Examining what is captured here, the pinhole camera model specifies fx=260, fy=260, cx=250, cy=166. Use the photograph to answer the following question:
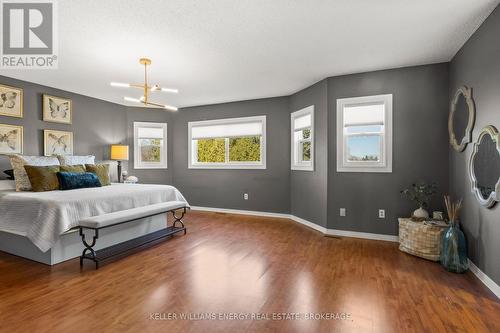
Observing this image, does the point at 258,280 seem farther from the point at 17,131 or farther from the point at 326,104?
the point at 17,131

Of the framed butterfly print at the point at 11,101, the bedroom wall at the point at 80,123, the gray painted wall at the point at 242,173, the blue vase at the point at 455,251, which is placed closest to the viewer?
the blue vase at the point at 455,251

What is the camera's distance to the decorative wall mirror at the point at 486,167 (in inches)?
90.7

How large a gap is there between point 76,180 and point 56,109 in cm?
189

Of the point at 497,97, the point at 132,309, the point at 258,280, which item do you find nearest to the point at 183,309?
the point at 132,309

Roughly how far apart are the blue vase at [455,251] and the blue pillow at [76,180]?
472 cm

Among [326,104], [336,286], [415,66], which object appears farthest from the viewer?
[326,104]

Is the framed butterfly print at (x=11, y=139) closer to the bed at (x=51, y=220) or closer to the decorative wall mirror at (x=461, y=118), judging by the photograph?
the bed at (x=51, y=220)

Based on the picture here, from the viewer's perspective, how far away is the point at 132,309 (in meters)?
2.05

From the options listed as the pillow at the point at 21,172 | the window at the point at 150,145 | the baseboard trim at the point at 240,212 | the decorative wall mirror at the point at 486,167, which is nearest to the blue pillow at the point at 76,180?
the pillow at the point at 21,172

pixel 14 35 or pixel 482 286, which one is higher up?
pixel 14 35

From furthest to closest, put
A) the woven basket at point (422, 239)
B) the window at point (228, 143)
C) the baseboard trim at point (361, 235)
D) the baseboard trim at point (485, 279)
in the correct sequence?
the window at point (228, 143), the baseboard trim at point (361, 235), the woven basket at point (422, 239), the baseboard trim at point (485, 279)

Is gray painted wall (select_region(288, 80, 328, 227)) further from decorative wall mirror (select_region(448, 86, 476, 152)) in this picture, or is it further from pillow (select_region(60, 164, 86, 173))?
pillow (select_region(60, 164, 86, 173))

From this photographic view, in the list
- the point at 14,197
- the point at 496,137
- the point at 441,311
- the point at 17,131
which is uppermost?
the point at 17,131

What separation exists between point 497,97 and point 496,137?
0.37 meters
